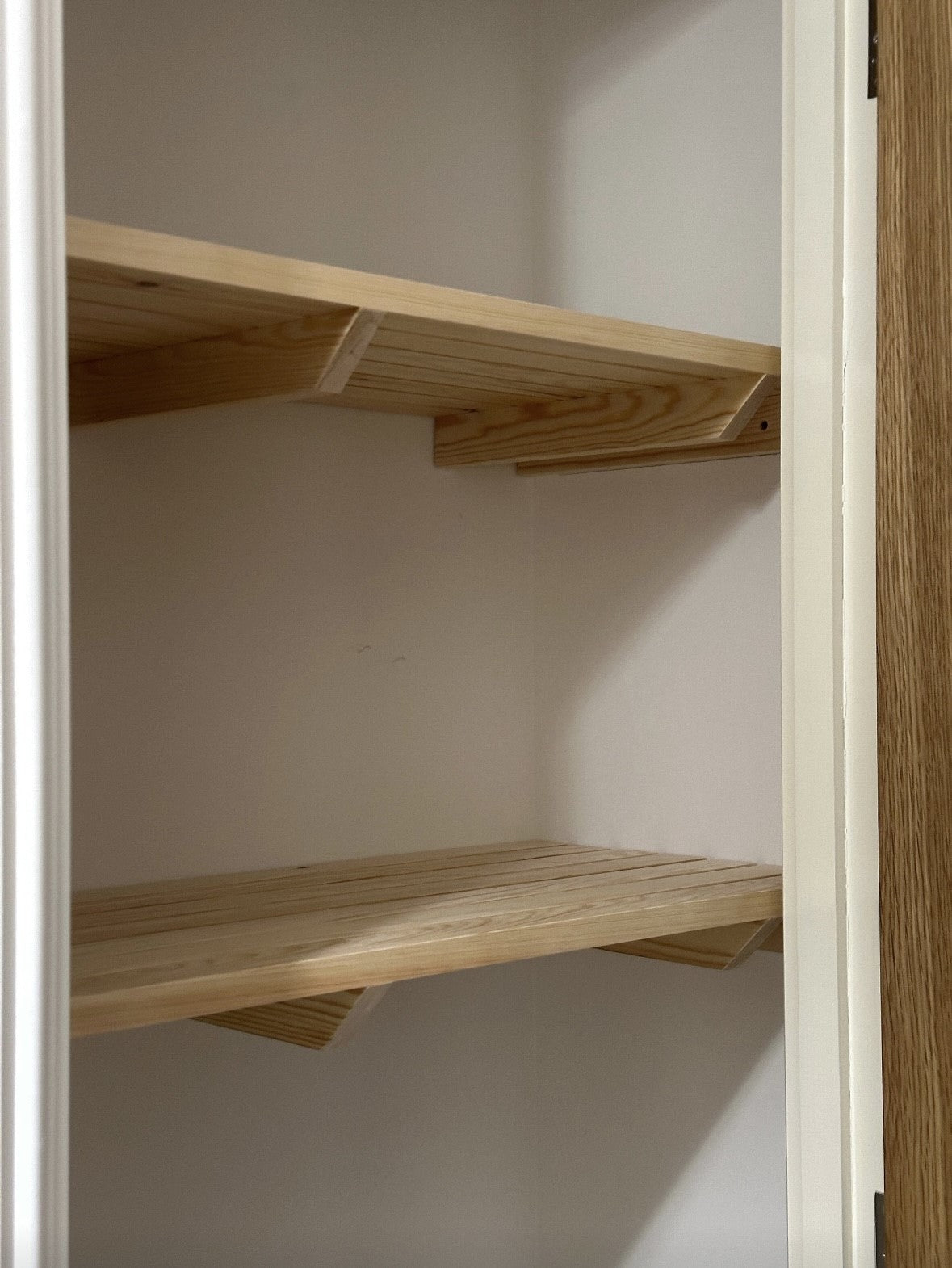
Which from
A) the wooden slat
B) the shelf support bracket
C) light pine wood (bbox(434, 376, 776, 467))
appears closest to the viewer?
the wooden slat

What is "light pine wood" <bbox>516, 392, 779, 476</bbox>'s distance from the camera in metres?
1.31

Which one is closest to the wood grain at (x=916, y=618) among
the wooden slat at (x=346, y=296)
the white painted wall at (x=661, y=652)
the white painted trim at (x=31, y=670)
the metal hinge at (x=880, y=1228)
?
the metal hinge at (x=880, y=1228)

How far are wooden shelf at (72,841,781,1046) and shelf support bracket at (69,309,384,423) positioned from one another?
0.41 m

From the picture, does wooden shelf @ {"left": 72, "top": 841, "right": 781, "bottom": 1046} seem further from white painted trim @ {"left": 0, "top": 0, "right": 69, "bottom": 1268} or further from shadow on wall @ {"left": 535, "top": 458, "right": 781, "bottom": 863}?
white painted trim @ {"left": 0, "top": 0, "right": 69, "bottom": 1268}

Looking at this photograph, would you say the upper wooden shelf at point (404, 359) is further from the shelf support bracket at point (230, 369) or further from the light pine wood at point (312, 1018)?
the light pine wood at point (312, 1018)

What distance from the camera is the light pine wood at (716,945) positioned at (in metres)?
1.27

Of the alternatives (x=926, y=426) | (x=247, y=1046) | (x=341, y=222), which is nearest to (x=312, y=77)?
(x=341, y=222)

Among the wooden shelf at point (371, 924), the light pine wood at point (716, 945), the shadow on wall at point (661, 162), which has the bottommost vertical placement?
the light pine wood at point (716, 945)

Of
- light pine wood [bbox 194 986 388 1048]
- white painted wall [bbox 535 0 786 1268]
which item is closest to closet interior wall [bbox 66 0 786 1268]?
white painted wall [bbox 535 0 786 1268]

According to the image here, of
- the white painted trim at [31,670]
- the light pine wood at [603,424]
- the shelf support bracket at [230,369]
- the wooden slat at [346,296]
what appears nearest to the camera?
the white painted trim at [31,670]

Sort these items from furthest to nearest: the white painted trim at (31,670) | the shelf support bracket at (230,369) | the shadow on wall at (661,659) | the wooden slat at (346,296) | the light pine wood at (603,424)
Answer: the shadow on wall at (661,659) → the light pine wood at (603,424) → the shelf support bracket at (230,369) → the wooden slat at (346,296) → the white painted trim at (31,670)

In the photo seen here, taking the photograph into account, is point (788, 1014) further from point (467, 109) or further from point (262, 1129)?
point (467, 109)

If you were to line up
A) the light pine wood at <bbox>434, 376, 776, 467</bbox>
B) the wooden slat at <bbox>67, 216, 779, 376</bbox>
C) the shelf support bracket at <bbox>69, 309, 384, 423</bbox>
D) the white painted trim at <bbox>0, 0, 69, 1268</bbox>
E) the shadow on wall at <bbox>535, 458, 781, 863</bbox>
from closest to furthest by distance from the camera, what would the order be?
the white painted trim at <bbox>0, 0, 69, 1268</bbox>, the wooden slat at <bbox>67, 216, 779, 376</bbox>, the shelf support bracket at <bbox>69, 309, 384, 423</bbox>, the light pine wood at <bbox>434, 376, 776, 467</bbox>, the shadow on wall at <bbox>535, 458, 781, 863</bbox>

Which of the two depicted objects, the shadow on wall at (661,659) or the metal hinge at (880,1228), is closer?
the metal hinge at (880,1228)
